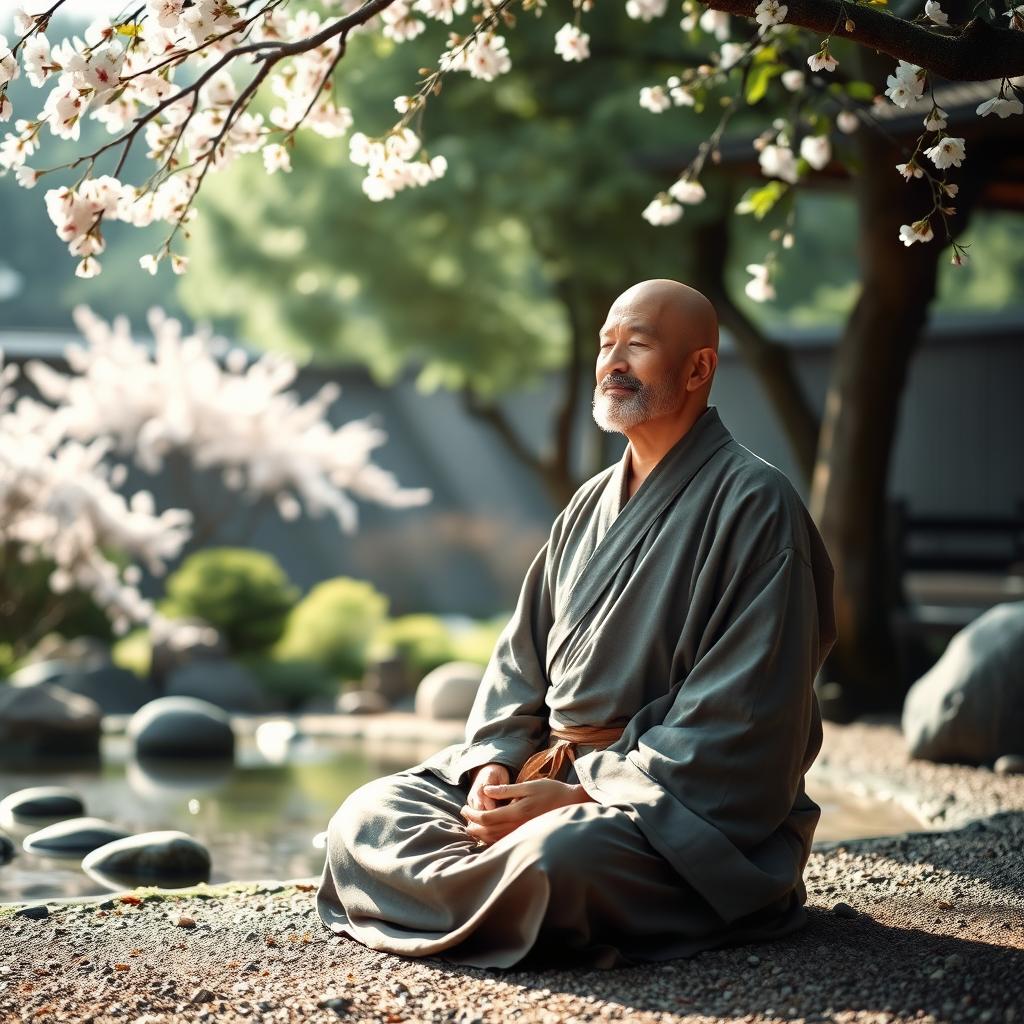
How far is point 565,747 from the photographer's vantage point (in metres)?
3.29

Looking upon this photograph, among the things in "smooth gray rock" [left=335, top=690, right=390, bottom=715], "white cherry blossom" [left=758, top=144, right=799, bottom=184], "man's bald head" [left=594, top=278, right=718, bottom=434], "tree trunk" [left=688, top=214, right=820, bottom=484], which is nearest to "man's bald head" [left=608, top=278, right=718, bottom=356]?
"man's bald head" [left=594, top=278, right=718, bottom=434]

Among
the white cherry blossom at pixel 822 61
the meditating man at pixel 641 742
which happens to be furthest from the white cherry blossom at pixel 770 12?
the meditating man at pixel 641 742

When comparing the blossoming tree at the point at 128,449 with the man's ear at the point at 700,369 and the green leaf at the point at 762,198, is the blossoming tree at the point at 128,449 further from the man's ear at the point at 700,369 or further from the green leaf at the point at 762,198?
the man's ear at the point at 700,369

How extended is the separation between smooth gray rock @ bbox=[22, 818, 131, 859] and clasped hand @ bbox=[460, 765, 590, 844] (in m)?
1.90

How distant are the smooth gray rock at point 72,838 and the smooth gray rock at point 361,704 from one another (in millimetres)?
3805

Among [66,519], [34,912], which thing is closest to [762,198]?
[34,912]

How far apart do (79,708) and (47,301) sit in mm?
20000

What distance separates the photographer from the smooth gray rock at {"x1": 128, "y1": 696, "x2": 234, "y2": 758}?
653 cm

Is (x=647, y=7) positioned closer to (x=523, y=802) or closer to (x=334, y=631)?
(x=523, y=802)

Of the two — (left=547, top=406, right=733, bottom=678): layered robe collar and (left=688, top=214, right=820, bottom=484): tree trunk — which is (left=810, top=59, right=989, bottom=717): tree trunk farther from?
(left=547, top=406, right=733, bottom=678): layered robe collar

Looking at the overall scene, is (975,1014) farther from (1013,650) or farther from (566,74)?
(566,74)

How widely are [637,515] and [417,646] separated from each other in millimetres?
6517

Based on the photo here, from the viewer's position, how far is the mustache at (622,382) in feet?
10.8

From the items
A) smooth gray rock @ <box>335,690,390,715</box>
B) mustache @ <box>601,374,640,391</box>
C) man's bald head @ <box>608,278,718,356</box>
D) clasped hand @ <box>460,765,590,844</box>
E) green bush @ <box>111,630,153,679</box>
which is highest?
man's bald head @ <box>608,278,718,356</box>
